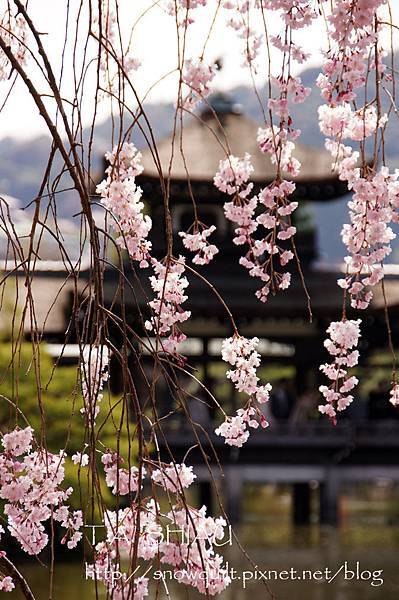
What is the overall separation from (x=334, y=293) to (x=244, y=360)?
34.3ft

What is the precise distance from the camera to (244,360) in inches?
82.7

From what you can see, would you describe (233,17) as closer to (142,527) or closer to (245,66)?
(245,66)

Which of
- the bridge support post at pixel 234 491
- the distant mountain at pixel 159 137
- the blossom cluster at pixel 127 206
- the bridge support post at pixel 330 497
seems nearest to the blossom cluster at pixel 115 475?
the blossom cluster at pixel 127 206

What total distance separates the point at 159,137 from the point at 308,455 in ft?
109

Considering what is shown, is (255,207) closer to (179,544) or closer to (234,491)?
(179,544)

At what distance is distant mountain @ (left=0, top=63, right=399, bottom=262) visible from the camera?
1797 inches

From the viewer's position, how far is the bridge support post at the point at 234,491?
11547 mm

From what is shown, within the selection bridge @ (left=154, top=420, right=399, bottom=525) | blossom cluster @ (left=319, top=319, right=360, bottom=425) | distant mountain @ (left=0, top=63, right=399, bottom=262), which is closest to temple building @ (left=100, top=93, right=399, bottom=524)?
bridge @ (left=154, top=420, right=399, bottom=525)

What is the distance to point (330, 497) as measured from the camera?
11.7 meters

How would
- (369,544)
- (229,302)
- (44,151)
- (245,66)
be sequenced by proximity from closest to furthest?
(245,66) → (369,544) → (229,302) → (44,151)

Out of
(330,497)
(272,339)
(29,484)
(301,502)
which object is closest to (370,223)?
(29,484)

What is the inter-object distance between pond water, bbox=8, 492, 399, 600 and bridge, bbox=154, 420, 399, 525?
0.52 meters

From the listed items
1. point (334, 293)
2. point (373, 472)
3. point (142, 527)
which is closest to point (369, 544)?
point (373, 472)

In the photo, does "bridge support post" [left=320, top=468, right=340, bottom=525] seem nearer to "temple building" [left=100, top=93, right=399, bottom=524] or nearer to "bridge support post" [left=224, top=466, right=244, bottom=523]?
"temple building" [left=100, top=93, right=399, bottom=524]
